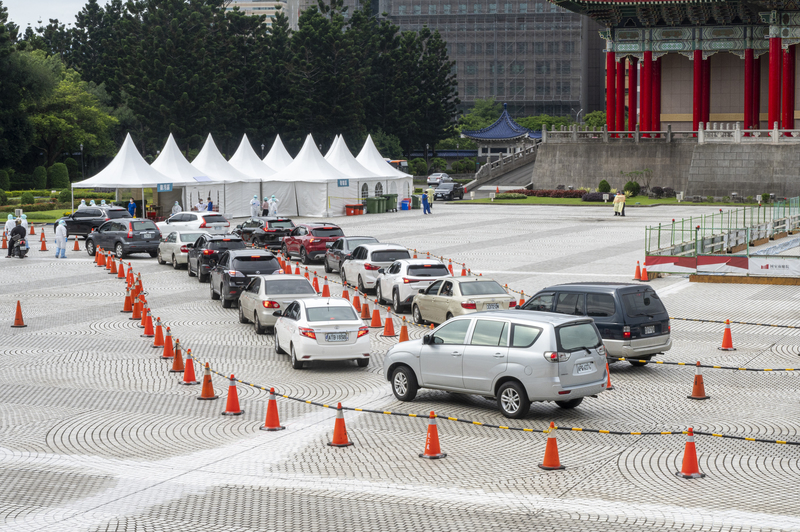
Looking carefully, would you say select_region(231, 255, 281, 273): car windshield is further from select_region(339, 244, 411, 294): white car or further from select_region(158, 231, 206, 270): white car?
select_region(158, 231, 206, 270): white car

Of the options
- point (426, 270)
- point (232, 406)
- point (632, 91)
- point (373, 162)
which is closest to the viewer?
point (232, 406)

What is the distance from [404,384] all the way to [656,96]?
61614mm

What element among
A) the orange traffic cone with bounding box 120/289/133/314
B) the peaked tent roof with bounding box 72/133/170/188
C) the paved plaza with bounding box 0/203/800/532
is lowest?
the paved plaza with bounding box 0/203/800/532

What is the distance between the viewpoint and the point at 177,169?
176ft

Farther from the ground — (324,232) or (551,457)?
(324,232)

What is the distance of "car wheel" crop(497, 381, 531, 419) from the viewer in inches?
543

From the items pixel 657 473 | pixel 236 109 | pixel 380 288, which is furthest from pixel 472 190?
pixel 657 473

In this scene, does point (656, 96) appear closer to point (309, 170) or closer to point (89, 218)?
point (309, 170)

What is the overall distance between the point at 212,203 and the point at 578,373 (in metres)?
41.7

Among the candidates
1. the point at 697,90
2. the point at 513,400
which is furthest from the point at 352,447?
the point at 697,90

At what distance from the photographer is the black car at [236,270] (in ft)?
81.3

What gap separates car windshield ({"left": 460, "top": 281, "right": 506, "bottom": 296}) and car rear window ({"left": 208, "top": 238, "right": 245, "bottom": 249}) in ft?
37.8

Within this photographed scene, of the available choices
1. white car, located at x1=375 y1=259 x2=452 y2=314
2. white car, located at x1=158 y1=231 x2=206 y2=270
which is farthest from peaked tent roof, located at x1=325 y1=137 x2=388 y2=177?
white car, located at x1=375 y1=259 x2=452 y2=314

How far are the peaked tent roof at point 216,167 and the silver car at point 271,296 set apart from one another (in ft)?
114
